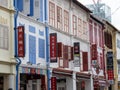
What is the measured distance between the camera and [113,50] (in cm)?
5241

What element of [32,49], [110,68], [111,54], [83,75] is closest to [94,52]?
[83,75]

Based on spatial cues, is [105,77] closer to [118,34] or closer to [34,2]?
[118,34]

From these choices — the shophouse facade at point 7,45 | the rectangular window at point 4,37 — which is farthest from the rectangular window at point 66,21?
the rectangular window at point 4,37

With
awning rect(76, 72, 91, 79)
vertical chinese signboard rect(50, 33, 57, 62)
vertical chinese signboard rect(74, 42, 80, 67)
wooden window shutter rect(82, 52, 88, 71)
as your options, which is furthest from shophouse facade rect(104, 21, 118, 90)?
vertical chinese signboard rect(50, 33, 57, 62)

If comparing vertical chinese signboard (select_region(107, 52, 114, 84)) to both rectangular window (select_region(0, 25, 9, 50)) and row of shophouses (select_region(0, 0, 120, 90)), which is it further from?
rectangular window (select_region(0, 25, 9, 50))

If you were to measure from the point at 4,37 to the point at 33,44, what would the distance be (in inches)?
143

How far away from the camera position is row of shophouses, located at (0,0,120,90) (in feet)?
80.8

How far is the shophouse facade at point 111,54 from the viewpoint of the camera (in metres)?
47.5

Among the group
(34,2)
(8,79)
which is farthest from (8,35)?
(34,2)

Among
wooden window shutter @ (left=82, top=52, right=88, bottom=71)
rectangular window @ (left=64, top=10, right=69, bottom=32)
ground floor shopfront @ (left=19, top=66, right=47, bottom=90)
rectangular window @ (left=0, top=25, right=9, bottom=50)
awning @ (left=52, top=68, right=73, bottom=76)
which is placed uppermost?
rectangular window @ (left=64, top=10, right=69, bottom=32)

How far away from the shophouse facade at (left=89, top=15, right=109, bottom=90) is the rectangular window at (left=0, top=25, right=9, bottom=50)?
1636 centimetres

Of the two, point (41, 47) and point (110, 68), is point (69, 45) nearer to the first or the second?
point (41, 47)

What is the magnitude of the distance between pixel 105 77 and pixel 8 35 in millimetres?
22927

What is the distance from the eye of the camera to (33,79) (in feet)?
96.2
